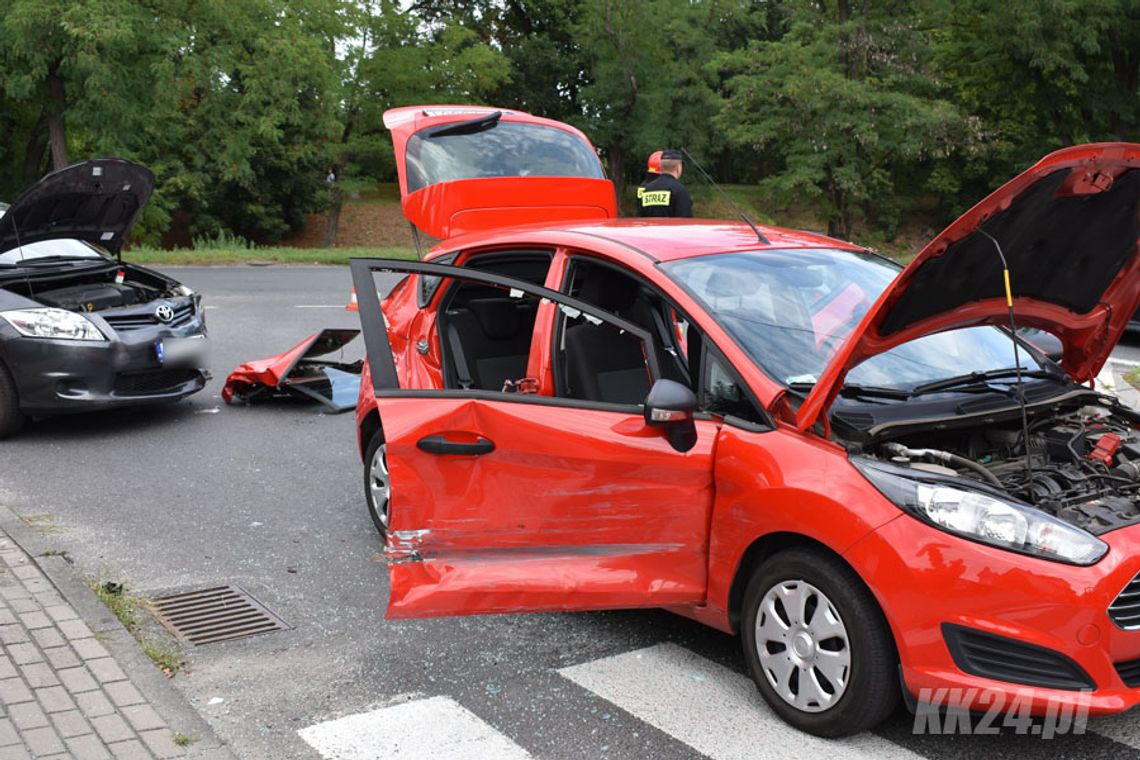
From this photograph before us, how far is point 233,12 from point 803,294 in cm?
3137

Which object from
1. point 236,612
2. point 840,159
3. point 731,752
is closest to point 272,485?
point 236,612

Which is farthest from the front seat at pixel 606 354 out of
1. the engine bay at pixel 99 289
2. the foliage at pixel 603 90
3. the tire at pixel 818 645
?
the foliage at pixel 603 90

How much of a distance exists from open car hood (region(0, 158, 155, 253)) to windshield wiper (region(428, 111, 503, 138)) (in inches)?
93.7

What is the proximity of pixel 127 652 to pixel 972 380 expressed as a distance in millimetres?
3425

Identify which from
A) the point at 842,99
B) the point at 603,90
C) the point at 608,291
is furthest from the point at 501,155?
the point at 603,90

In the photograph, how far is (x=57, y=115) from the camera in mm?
32250

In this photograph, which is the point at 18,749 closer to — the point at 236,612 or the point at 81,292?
the point at 236,612

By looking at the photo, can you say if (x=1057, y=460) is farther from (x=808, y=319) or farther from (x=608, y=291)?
(x=608, y=291)

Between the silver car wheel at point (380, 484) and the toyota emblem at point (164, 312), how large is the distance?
3.53 metres

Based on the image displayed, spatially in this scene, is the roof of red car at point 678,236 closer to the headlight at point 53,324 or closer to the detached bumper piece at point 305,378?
the headlight at point 53,324

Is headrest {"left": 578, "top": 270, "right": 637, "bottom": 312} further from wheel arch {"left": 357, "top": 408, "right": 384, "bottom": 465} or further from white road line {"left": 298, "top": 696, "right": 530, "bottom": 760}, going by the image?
white road line {"left": 298, "top": 696, "right": 530, "bottom": 760}

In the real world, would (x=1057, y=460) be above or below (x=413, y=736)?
above

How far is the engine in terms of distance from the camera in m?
3.76

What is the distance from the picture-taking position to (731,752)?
3779 mm
